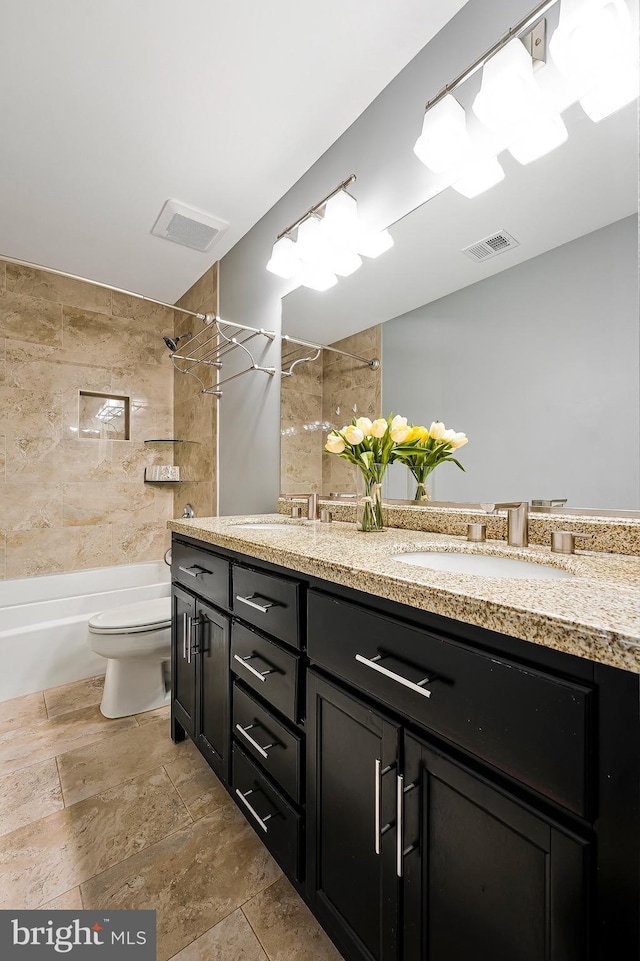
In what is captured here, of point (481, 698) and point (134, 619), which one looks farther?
point (134, 619)

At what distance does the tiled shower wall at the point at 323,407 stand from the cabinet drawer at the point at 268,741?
881 mm

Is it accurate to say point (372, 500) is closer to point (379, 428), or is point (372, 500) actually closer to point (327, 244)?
Answer: point (379, 428)

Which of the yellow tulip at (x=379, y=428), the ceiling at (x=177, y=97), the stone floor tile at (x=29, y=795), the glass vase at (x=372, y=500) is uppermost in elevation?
the ceiling at (x=177, y=97)

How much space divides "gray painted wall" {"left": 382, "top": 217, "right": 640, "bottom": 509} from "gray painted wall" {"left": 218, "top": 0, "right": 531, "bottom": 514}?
510mm

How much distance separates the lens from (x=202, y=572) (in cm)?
143

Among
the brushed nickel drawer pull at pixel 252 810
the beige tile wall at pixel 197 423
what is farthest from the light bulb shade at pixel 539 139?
the beige tile wall at pixel 197 423

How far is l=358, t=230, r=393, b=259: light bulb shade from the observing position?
1.52 m

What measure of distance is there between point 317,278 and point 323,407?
0.56m

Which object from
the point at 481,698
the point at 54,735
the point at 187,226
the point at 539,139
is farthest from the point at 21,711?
the point at 539,139

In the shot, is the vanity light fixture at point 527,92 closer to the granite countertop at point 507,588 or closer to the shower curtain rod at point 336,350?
the shower curtain rod at point 336,350

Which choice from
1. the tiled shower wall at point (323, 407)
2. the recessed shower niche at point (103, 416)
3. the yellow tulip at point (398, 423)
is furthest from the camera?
the recessed shower niche at point (103, 416)

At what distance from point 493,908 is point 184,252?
117 inches

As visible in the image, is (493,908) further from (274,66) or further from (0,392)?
(0,392)

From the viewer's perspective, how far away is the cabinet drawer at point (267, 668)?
0.96 m
